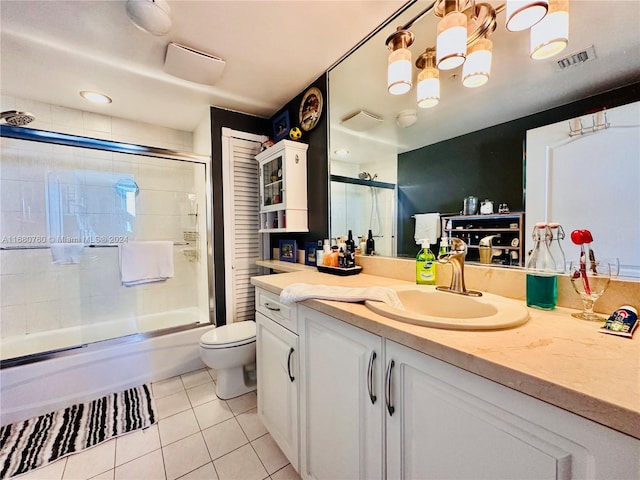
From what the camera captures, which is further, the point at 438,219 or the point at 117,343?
the point at 117,343

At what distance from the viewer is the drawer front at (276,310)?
112 cm

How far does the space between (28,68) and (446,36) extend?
254 cm

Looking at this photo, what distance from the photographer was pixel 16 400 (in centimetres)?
157

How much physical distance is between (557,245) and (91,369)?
2696 mm

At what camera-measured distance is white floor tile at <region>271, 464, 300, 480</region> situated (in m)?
1.18

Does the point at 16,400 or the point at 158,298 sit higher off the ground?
the point at 158,298

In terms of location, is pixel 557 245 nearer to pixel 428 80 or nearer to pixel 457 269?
pixel 457 269

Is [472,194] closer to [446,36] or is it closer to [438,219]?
[438,219]

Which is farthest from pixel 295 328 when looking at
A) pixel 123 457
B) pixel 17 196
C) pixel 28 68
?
pixel 17 196

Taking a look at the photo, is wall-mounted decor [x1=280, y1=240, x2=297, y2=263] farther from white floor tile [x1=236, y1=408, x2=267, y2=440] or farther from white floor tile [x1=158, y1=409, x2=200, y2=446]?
white floor tile [x1=158, y1=409, x2=200, y2=446]

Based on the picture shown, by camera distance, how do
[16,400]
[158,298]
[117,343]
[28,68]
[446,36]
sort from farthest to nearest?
[158,298]
[117,343]
[28,68]
[16,400]
[446,36]

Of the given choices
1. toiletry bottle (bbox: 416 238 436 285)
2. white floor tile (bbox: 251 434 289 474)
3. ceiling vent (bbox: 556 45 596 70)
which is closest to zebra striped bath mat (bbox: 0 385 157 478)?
white floor tile (bbox: 251 434 289 474)

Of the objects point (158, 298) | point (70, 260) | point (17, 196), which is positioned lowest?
point (158, 298)

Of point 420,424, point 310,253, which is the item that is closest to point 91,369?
point 310,253
